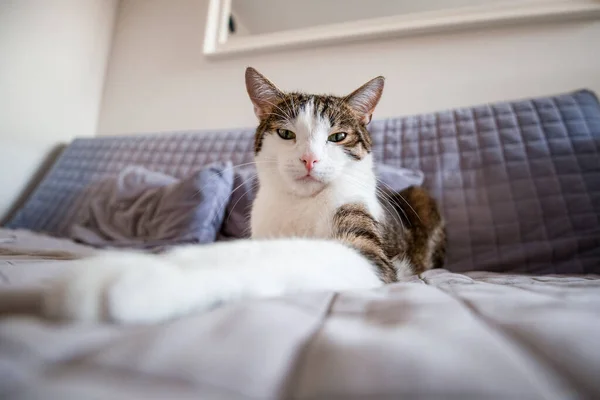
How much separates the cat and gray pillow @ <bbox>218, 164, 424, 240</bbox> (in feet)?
0.26

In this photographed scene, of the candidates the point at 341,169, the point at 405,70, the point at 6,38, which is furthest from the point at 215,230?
the point at 6,38

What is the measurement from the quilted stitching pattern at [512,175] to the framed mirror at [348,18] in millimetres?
515

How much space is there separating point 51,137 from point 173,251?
7.63ft

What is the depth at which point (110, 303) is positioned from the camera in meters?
0.21

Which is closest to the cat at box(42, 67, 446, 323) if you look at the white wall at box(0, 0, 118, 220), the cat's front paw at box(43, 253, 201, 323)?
the cat's front paw at box(43, 253, 201, 323)

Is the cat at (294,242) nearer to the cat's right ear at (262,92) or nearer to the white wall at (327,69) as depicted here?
the cat's right ear at (262,92)

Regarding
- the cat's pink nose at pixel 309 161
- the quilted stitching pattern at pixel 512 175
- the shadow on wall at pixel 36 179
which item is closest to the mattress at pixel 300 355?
the cat's pink nose at pixel 309 161

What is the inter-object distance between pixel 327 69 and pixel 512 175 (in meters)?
1.08

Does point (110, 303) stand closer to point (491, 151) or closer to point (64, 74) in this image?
point (491, 151)

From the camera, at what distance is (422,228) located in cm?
95

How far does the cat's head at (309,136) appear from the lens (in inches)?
26.4

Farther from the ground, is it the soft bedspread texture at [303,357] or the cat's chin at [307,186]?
the cat's chin at [307,186]

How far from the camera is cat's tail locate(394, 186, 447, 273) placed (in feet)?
2.95

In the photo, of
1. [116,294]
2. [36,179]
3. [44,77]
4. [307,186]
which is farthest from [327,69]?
[36,179]
